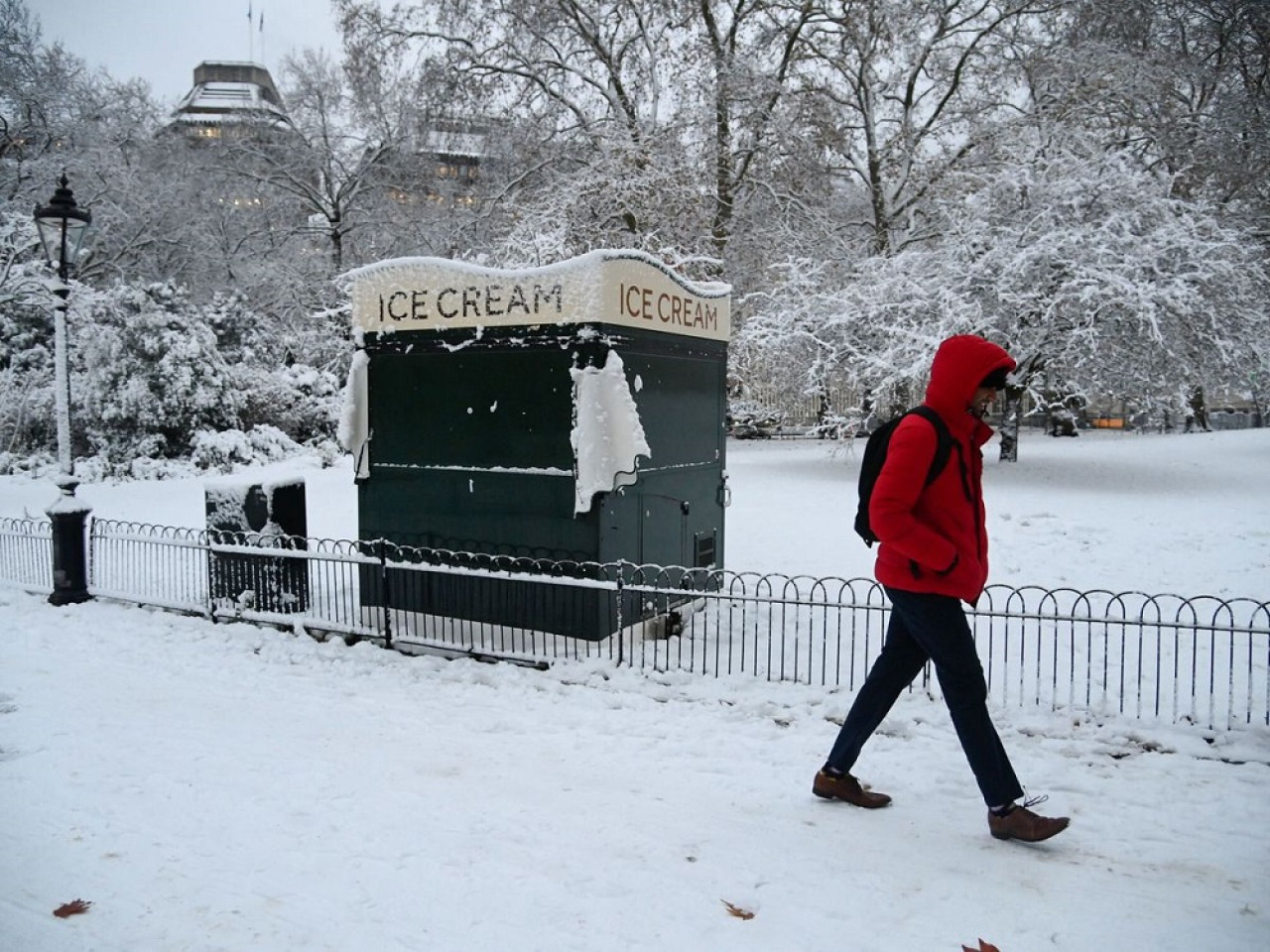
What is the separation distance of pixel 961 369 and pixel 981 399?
191mm

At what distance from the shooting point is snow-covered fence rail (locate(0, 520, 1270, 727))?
635cm

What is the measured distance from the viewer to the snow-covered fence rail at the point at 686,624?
6.35 m

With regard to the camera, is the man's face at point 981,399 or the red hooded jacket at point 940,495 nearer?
the red hooded jacket at point 940,495

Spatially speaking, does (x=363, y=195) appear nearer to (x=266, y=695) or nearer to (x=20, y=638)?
(x=20, y=638)

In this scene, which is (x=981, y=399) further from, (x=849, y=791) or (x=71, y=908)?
(x=71, y=908)

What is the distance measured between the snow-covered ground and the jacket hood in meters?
1.93

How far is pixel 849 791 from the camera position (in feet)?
14.6

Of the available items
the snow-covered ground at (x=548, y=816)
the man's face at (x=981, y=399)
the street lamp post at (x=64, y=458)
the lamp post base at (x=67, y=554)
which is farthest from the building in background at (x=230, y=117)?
the man's face at (x=981, y=399)

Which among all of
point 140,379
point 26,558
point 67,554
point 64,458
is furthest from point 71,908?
point 140,379

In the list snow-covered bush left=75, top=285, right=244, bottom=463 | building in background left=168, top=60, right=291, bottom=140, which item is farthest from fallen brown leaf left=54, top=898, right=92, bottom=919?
building in background left=168, top=60, right=291, bottom=140

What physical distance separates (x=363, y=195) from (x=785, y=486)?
19.8 metres

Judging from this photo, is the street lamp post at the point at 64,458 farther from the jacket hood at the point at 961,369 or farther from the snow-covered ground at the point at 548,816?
the jacket hood at the point at 961,369

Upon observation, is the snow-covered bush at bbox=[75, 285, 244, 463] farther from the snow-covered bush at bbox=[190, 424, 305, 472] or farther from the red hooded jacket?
the red hooded jacket

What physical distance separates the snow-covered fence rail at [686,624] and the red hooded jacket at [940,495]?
2020mm
